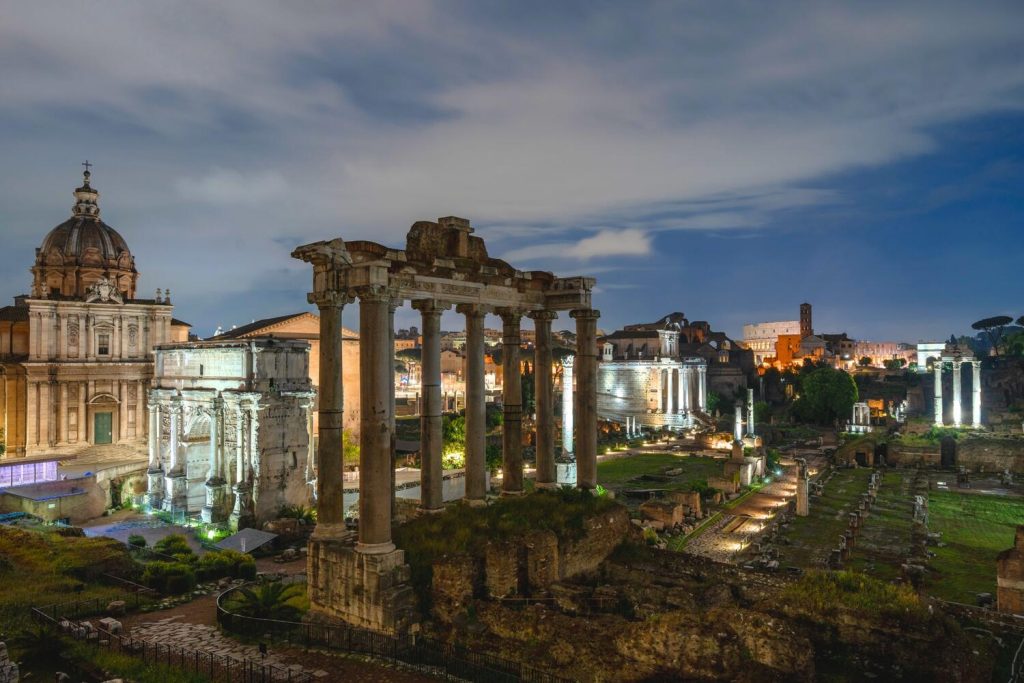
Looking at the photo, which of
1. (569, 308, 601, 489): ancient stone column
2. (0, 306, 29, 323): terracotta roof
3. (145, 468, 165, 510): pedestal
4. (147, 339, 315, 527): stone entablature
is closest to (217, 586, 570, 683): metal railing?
(569, 308, 601, 489): ancient stone column

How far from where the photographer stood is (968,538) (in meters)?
28.4

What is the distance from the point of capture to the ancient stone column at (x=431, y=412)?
16.6m

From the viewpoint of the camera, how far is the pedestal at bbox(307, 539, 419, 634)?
13406 mm

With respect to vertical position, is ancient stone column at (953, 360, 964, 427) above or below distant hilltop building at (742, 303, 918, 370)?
below

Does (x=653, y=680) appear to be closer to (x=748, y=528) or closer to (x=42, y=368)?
(x=748, y=528)

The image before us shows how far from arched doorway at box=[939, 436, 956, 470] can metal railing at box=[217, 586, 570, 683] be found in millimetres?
51525

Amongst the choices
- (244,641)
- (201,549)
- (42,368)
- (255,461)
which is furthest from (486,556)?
(42,368)

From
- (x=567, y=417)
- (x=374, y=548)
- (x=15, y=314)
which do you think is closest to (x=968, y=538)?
(x=567, y=417)

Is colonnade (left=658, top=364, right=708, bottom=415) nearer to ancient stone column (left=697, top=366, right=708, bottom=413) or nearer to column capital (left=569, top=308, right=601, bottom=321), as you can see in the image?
ancient stone column (left=697, top=366, right=708, bottom=413)

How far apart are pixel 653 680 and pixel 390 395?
308 inches

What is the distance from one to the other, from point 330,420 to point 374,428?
3.76 feet

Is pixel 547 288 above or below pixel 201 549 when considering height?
above

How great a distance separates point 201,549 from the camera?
2977cm

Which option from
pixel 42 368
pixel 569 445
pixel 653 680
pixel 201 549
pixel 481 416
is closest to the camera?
pixel 653 680
